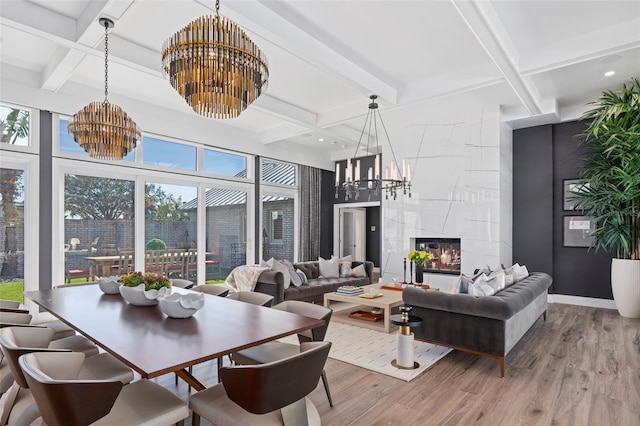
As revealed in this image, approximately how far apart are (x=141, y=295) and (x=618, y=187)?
21.4ft

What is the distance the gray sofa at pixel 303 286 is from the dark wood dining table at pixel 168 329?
2.44 metres

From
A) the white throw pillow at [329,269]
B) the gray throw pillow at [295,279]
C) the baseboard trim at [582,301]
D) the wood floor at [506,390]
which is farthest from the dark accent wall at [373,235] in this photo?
the wood floor at [506,390]

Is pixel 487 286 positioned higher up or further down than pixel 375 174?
further down

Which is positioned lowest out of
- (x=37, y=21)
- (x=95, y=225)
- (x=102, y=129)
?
(x=95, y=225)

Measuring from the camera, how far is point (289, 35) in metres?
3.53

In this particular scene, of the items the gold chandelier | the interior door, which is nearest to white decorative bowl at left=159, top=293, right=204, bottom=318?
the gold chandelier

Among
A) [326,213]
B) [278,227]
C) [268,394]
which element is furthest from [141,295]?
[326,213]

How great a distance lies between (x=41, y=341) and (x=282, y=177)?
6538 mm

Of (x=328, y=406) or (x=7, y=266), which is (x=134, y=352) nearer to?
(x=328, y=406)

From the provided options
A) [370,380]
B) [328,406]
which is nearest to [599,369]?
[370,380]

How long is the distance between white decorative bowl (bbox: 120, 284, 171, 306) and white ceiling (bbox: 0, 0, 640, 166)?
2269 millimetres

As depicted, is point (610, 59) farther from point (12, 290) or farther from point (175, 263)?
point (12, 290)

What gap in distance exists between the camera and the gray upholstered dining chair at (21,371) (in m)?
1.63

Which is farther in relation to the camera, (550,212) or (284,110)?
(550,212)
